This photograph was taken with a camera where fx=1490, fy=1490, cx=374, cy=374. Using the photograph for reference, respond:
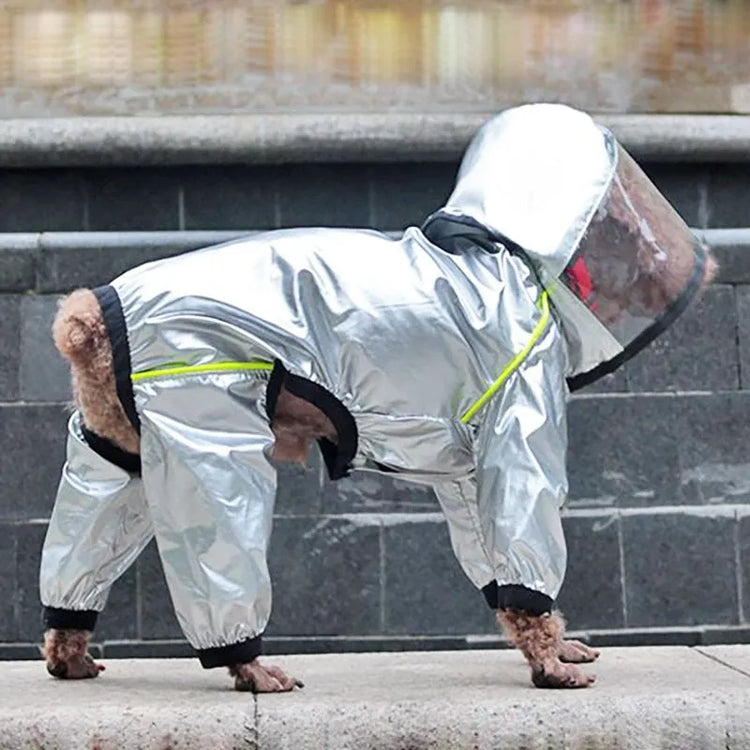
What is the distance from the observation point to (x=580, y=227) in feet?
15.6

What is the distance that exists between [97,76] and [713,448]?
125 inches

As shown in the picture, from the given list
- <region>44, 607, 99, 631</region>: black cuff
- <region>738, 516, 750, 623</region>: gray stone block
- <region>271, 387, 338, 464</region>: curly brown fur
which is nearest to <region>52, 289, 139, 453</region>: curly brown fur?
<region>271, 387, 338, 464</region>: curly brown fur

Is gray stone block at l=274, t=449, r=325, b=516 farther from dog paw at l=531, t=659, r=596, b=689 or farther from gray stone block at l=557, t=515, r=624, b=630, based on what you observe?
dog paw at l=531, t=659, r=596, b=689

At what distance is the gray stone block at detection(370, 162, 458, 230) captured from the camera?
6.49 meters

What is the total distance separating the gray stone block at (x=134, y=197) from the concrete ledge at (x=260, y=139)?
7cm

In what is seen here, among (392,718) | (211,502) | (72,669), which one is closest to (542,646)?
(392,718)

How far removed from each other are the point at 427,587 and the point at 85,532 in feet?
5.89

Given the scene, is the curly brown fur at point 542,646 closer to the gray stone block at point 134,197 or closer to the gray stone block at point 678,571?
the gray stone block at point 678,571

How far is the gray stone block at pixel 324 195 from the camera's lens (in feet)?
21.2

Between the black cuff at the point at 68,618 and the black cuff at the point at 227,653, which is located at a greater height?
the black cuff at the point at 68,618

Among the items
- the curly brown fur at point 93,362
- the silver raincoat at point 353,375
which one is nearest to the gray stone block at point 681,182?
the silver raincoat at point 353,375

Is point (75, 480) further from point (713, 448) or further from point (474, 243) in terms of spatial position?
point (713, 448)

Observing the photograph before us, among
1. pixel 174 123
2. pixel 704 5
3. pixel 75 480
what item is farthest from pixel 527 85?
pixel 75 480

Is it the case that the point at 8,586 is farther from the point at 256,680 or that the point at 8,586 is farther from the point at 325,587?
the point at 256,680
